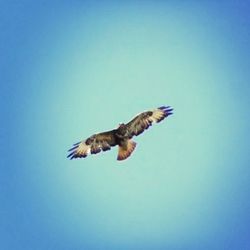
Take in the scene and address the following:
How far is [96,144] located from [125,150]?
→ 6.2 inches

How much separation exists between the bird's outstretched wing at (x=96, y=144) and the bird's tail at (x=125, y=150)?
0.16 ft

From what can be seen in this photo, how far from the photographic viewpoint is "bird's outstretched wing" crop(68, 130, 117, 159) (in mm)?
4164

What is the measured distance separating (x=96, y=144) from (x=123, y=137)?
155 mm

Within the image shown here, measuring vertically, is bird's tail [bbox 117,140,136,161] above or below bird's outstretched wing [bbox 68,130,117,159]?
below

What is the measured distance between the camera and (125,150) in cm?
418

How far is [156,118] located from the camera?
164 inches

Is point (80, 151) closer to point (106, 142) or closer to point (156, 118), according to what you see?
point (106, 142)

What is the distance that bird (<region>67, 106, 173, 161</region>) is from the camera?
415 centimetres

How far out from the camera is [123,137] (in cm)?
415

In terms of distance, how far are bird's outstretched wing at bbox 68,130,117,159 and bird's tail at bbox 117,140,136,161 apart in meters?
0.05

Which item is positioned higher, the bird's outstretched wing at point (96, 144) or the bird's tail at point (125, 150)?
the bird's outstretched wing at point (96, 144)

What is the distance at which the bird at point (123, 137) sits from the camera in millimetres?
4148

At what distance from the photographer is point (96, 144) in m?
4.19

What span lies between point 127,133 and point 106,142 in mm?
128
